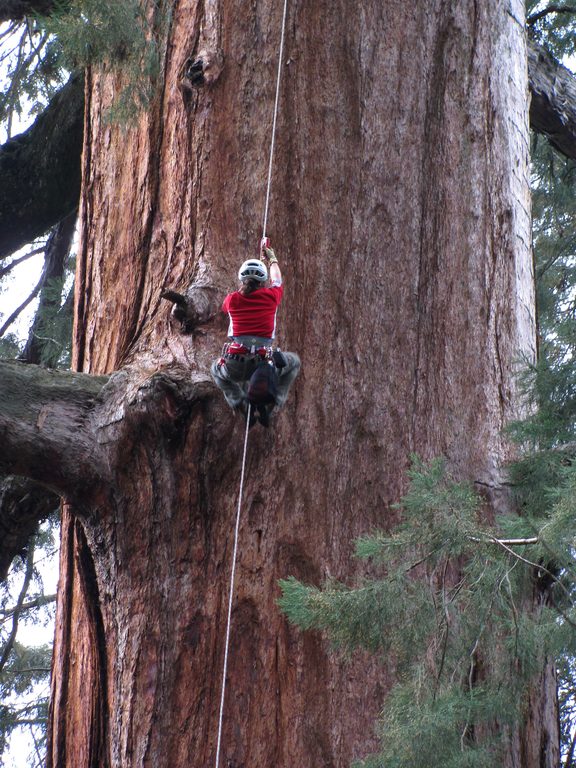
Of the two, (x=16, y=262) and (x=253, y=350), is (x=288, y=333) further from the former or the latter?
(x=16, y=262)

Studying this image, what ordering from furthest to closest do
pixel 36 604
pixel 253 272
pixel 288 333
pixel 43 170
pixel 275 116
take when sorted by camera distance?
pixel 36 604, pixel 43 170, pixel 275 116, pixel 288 333, pixel 253 272

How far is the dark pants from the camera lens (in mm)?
3510

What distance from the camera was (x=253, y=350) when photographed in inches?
139

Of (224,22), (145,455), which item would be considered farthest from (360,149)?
(145,455)

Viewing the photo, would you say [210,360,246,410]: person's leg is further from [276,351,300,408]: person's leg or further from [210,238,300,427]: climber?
[276,351,300,408]: person's leg

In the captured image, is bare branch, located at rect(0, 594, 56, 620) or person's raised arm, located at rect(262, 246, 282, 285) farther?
bare branch, located at rect(0, 594, 56, 620)

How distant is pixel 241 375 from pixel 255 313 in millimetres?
219

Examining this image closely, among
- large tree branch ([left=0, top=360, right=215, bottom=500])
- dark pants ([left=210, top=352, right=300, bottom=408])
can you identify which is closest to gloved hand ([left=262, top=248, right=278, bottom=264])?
dark pants ([left=210, top=352, right=300, bottom=408])

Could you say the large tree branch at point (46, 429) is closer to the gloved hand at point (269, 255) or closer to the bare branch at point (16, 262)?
the gloved hand at point (269, 255)

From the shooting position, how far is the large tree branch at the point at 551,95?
19.3ft

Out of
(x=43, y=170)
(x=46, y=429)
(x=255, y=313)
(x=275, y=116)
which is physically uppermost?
(x=43, y=170)

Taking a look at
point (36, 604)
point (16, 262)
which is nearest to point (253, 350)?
point (16, 262)

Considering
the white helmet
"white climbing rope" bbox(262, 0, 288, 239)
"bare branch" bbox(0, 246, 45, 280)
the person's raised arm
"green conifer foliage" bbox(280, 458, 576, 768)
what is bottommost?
"green conifer foliage" bbox(280, 458, 576, 768)

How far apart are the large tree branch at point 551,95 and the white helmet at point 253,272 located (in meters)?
3.03
